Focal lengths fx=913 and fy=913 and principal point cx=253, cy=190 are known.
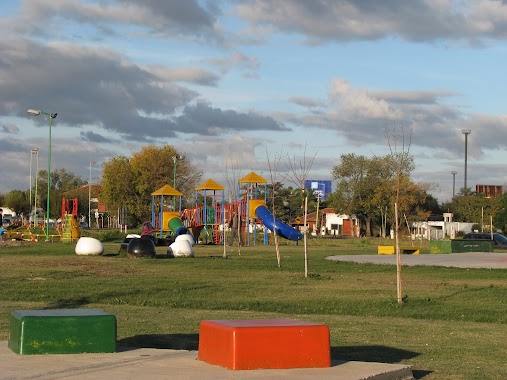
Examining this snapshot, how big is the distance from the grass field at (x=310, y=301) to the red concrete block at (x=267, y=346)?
1.46 m

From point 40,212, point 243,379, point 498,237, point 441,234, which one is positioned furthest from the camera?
point 40,212

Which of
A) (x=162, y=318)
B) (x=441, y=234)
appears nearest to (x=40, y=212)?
(x=441, y=234)

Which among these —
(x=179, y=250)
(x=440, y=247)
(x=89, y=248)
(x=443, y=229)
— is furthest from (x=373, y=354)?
(x=443, y=229)

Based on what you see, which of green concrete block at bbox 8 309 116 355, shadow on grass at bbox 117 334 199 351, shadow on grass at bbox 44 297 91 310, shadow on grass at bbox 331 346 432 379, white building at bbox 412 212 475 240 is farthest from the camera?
white building at bbox 412 212 475 240

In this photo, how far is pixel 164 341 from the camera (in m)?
12.9

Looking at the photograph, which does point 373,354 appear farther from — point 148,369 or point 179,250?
point 179,250

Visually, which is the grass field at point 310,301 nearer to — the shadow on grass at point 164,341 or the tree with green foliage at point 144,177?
the shadow on grass at point 164,341

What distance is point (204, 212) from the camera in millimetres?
64375

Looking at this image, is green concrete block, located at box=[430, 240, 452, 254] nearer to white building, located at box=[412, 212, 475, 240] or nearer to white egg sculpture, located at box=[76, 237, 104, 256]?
white egg sculpture, located at box=[76, 237, 104, 256]

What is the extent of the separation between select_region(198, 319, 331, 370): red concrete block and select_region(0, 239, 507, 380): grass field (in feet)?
4.79

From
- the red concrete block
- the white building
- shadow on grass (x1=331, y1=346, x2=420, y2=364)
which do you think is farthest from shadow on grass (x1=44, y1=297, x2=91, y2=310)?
the white building

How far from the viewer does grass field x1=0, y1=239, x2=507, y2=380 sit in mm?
12734

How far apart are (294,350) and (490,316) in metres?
9.30

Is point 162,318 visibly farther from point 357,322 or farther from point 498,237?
point 498,237
